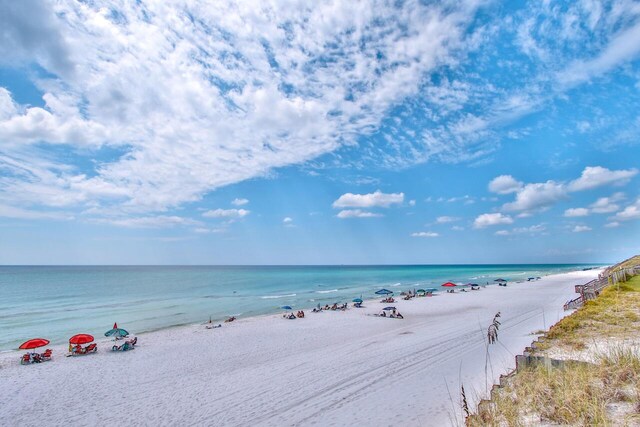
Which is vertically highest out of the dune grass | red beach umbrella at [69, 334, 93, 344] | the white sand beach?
the dune grass

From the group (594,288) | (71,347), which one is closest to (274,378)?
(71,347)

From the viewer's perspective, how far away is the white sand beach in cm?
979

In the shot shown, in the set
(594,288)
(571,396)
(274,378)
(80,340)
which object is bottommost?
(274,378)

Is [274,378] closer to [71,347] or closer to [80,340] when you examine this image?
[80,340]

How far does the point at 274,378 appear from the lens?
12891 millimetres

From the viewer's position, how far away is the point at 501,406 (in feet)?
18.8

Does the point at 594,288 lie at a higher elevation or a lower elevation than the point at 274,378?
higher

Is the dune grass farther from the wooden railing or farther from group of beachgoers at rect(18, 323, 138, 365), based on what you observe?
group of beachgoers at rect(18, 323, 138, 365)

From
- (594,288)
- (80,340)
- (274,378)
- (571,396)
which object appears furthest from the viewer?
(594,288)

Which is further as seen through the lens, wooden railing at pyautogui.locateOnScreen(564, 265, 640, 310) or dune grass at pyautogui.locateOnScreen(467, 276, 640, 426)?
wooden railing at pyautogui.locateOnScreen(564, 265, 640, 310)

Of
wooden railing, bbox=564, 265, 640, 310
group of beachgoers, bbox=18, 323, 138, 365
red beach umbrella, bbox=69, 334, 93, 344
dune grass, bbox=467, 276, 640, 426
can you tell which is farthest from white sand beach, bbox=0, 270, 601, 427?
wooden railing, bbox=564, 265, 640, 310

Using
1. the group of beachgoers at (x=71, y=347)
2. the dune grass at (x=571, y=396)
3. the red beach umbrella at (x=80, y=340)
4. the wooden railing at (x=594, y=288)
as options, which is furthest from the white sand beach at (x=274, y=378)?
the wooden railing at (x=594, y=288)

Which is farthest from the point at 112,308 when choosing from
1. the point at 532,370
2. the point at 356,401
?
the point at 532,370

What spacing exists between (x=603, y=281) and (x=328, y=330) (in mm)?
21369
